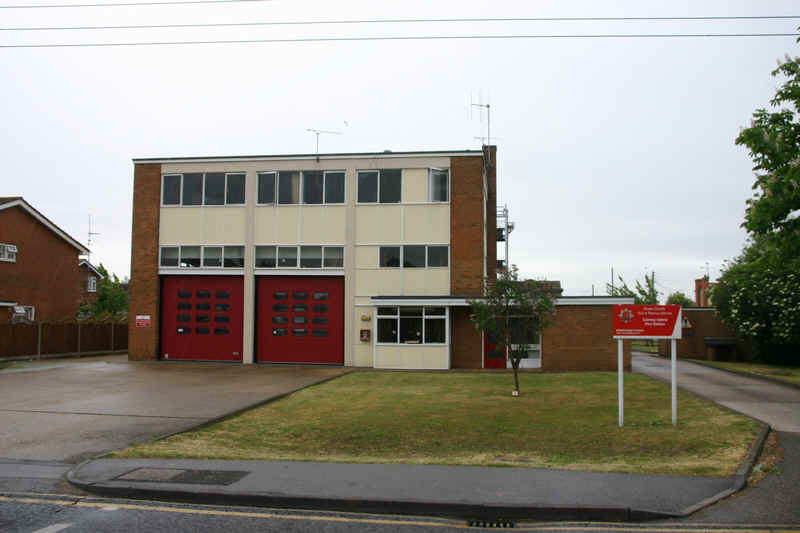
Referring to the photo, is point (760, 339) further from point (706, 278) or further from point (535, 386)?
point (706, 278)

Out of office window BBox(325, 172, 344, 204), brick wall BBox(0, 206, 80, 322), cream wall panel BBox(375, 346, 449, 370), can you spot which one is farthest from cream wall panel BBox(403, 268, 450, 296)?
brick wall BBox(0, 206, 80, 322)

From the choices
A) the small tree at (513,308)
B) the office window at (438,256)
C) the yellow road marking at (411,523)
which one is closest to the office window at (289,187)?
the office window at (438,256)

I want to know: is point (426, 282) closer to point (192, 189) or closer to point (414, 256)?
point (414, 256)

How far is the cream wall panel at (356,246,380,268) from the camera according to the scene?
88.0 feet

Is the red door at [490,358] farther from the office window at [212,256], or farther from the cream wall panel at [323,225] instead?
the office window at [212,256]

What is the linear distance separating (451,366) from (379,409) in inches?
446

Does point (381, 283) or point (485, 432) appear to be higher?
point (381, 283)

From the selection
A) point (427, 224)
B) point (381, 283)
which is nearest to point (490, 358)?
point (381, 283)

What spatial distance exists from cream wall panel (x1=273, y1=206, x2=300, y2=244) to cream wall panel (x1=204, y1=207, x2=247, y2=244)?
4.60ft

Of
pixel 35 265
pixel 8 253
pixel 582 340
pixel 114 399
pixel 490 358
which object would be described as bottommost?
pixel 114 399

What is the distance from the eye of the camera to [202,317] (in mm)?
27938

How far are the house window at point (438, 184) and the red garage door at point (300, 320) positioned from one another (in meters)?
4.94

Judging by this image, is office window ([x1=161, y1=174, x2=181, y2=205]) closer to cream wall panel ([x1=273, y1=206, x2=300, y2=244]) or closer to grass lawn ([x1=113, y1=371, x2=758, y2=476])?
cream wall panel ([x1=273, y1=206, x2=300, y2=244])

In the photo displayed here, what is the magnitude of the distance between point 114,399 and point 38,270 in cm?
2435
